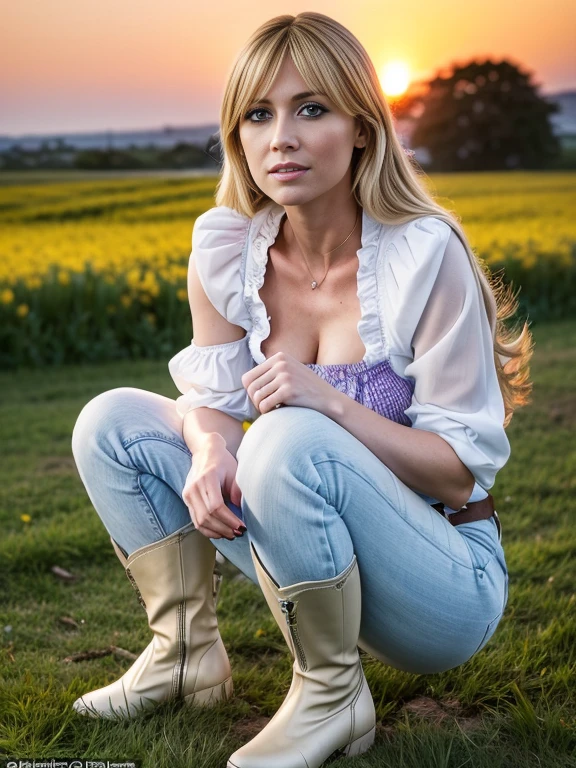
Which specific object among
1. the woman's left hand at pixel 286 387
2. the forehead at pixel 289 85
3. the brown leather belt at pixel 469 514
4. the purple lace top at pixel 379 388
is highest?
the forehead at pixel 289 85

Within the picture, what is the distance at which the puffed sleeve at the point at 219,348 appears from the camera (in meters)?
2.02

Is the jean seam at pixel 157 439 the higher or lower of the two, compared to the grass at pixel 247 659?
higher

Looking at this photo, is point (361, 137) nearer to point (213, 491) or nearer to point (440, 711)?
point (213, 491)

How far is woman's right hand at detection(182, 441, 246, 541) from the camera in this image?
166 centimetres

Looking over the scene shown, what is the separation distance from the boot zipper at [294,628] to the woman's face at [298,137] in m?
0.78

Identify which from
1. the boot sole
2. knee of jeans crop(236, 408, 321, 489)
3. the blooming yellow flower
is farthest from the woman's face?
the blooming yellow flower

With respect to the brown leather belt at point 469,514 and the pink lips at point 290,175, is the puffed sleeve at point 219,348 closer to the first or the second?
the pink lips at point 290,175

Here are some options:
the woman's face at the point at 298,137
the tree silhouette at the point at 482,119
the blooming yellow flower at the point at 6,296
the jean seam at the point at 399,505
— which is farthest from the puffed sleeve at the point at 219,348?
the tree silhouette at the point at 482,119

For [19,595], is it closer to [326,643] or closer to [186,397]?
[186,397]

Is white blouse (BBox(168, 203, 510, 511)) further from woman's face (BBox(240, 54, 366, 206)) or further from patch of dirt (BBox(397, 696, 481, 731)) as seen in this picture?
patch of dirt (BBox(397, 696, 481, 731))

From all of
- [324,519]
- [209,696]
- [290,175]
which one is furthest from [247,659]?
[290,175]

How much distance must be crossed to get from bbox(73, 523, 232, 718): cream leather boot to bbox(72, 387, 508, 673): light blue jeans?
44 mm

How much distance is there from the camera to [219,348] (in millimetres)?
2049

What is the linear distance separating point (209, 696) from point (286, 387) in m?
0.71
